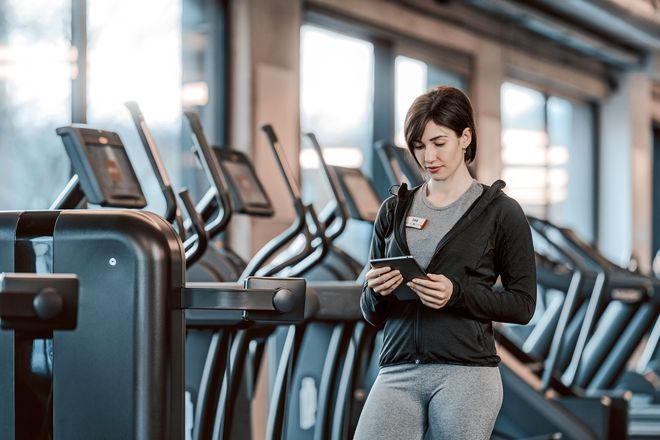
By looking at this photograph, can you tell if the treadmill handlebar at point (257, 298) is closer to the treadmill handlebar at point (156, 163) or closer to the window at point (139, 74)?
the treadmill handlebar at point (156, 163)

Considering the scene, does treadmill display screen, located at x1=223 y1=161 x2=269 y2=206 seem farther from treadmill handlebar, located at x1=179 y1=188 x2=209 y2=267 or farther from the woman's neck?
the woman's neck

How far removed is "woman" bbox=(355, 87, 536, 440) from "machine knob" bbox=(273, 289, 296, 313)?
0.35 m

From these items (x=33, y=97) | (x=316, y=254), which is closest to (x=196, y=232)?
(x=316, y=254)

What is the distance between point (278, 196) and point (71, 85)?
55.6 inches

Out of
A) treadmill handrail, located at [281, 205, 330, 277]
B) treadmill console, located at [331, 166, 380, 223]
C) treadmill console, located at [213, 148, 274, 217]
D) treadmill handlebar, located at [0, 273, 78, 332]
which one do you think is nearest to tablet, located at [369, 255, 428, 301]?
treadmill handlebar, located at [0, 273, 78, 332]

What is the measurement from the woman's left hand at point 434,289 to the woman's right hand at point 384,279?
0.03m

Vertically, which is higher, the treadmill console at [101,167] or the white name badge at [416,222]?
the treadmill console at [101,167]

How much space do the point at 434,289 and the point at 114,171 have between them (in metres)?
1.32

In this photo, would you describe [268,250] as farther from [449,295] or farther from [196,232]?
[449,295]

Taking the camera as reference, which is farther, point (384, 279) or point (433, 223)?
point (433, 223)

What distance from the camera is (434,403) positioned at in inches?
86.7

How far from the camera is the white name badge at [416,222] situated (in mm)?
2252

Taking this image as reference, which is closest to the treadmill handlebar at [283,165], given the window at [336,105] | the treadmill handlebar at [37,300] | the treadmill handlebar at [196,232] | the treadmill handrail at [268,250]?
the treadmill handrail at [268,250]

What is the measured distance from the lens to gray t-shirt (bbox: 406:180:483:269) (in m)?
2.25
